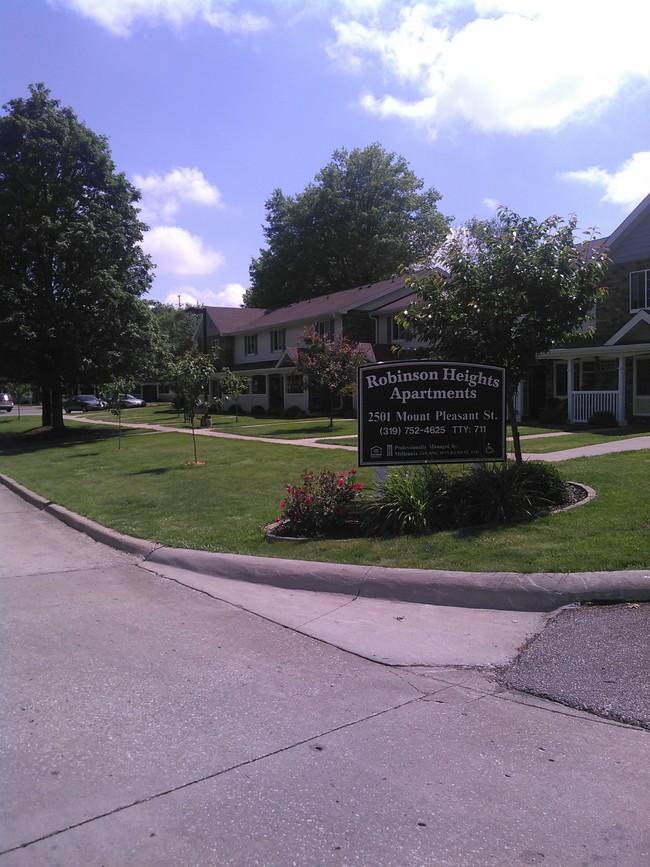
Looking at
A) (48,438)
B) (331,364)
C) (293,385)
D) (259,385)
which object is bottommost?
(48,438)

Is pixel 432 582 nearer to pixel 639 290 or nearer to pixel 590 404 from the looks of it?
pixel 590 404

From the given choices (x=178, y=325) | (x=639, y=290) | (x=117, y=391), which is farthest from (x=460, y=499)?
(x=178, y=325)

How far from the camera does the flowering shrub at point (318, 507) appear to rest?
8.35 meters

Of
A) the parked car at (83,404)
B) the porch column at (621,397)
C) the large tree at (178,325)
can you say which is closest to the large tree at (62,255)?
the porch column at (621,397)

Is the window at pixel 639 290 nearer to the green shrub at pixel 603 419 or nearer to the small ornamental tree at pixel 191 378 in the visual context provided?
the green shrub at pixel 603 419

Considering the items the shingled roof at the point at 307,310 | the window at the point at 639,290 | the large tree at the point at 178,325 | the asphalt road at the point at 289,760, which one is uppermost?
the large tree at the point at 178,325

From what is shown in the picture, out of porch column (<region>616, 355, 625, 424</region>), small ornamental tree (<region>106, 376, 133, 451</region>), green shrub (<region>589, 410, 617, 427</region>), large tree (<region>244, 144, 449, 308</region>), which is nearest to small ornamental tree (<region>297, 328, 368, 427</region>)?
small ornamental tree (<region>106, 376, 133, 451</region>)

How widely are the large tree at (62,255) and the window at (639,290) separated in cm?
1990

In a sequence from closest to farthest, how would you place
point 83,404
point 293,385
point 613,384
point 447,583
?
point 447,583, point 613,384, point 293,385, point 83,404

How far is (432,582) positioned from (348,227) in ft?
168

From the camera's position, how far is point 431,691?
436 centimetres

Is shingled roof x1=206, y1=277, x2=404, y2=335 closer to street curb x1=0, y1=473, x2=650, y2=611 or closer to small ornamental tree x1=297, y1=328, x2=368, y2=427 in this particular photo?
small ornamental tree x1=297, y1=328, x2=368, y2=427

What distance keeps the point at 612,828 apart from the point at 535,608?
9.93ft

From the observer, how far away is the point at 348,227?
53.8 m
